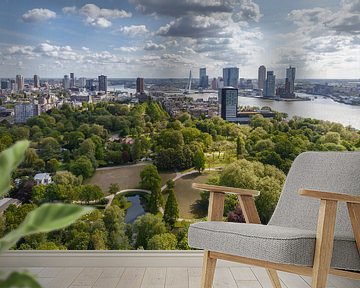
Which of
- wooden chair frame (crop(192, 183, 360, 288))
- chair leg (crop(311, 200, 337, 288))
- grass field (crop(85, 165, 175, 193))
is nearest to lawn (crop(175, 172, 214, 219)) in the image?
grass field (crop(85, 165, 175, 193))

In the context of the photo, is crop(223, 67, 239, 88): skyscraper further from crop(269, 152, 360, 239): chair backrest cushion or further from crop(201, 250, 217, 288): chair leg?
crop(201, 250, 217, 288): chair leg

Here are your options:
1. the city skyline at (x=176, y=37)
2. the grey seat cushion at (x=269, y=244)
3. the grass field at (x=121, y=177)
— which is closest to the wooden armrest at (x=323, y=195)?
the grey seat cushion at (x=269, y=244)

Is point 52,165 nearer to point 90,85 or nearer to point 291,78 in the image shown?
point 90,85

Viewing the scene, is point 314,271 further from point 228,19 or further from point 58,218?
point 228,19

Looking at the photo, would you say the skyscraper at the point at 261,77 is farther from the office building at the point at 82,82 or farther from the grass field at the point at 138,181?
the office building at the point at 82,82

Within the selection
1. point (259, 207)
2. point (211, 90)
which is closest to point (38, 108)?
point (211, 90)

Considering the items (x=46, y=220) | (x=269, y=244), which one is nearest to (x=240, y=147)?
(x=269, y=244)
